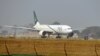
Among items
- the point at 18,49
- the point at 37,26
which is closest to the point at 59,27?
the point at 37,26

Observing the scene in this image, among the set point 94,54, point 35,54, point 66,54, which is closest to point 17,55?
point 35,54

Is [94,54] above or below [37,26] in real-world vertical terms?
below

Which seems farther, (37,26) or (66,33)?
(37,26)

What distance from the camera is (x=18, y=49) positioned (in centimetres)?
5459

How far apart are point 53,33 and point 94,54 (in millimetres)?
120108

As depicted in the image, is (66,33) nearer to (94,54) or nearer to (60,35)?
(60,35)

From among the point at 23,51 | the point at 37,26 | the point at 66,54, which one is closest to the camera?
the point at 66,54

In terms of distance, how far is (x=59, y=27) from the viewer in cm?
16475

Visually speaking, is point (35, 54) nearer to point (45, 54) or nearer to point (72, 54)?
point (45, 54)

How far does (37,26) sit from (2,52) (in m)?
133

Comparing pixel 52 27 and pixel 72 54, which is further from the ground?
pixel 52 27

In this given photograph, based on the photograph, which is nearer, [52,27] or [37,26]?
[52,27]

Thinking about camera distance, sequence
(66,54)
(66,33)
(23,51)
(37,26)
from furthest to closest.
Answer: (37,26) < (66,33) < (23,51) < (66,54)

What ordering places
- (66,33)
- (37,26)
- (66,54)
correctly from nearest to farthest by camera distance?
(66,54) < (66,33) < (37,26)
